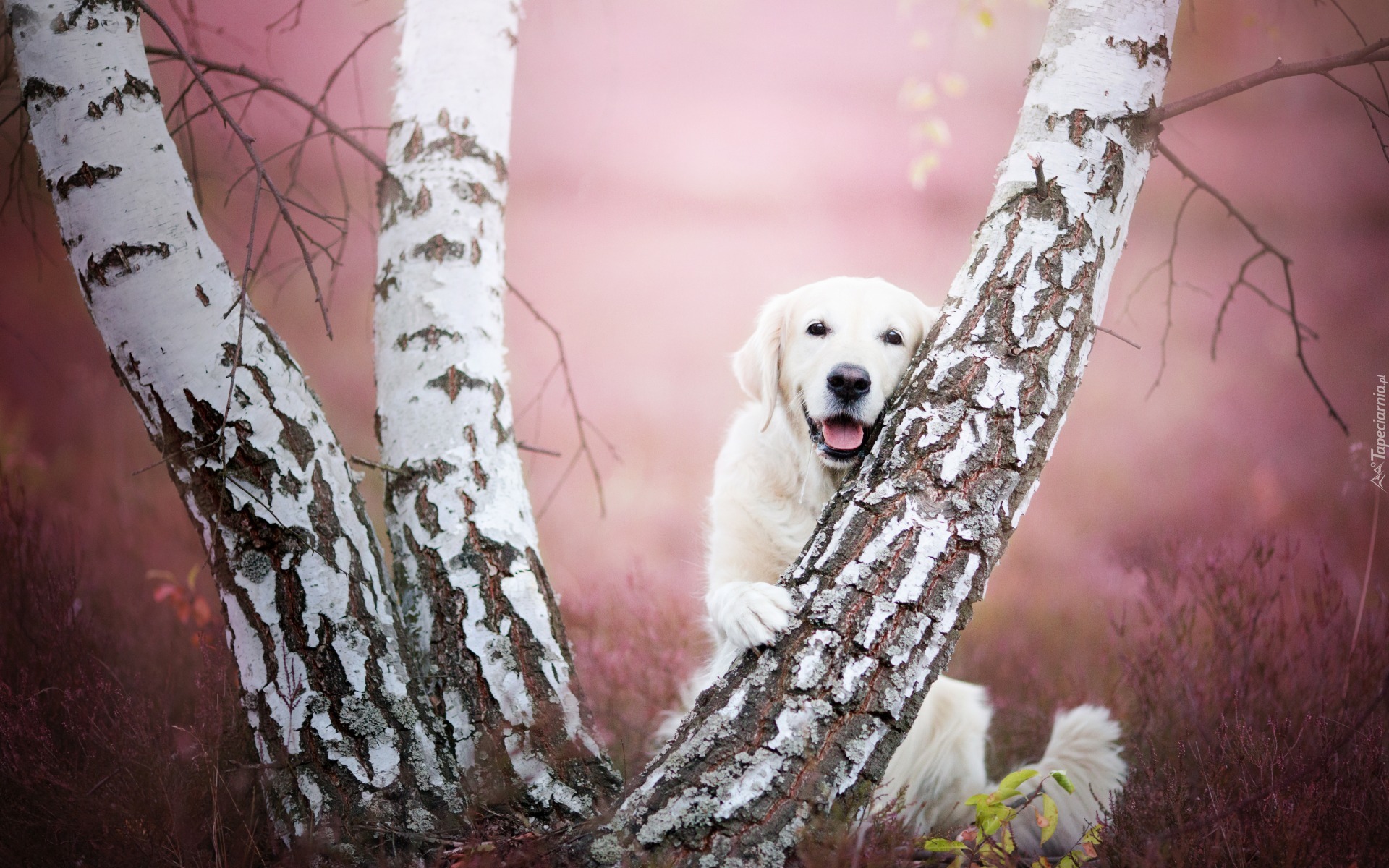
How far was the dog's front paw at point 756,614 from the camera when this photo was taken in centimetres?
142

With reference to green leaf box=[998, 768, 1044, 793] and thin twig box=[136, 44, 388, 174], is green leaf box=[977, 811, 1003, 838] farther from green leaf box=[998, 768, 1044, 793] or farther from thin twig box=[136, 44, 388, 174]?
thin twig box=[136, 44, 388, 174]

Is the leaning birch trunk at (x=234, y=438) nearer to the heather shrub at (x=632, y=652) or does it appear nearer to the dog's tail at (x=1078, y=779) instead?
Result: the heather shrub at (x=632, y=652)

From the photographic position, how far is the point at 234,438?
1434 mm

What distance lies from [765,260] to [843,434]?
7.26 ft

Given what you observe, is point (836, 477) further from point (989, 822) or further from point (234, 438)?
point (234, 438)

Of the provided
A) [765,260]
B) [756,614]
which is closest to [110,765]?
[756,614]

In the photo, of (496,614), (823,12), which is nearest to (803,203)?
(823,12)

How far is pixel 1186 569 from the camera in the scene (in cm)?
291

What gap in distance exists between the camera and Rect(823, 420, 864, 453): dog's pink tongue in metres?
1.90

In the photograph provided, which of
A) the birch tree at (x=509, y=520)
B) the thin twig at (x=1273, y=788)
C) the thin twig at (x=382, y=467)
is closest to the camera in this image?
the thin twig at (x=1273, y=788)

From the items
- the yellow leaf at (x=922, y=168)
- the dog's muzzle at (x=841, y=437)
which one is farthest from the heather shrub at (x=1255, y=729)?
the yellow leaf at (x=922, y=168)

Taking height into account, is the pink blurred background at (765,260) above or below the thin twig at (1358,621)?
above

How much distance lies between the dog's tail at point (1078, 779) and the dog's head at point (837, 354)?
3.46 ft

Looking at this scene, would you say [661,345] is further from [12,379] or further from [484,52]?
[12,379]
